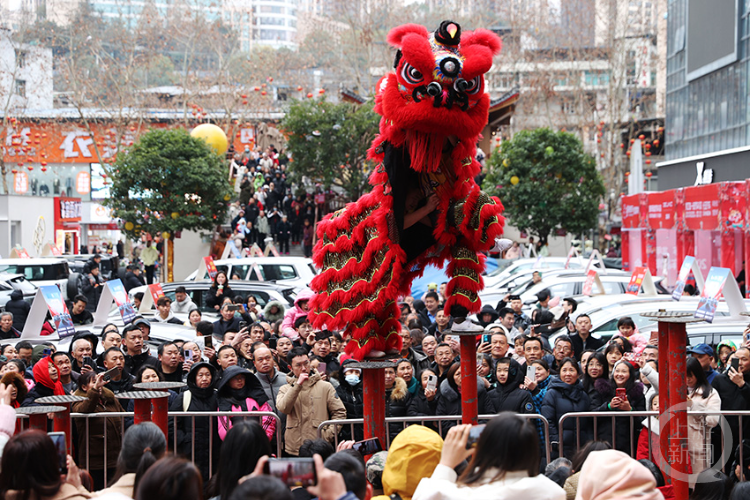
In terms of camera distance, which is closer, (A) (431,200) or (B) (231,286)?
(A) (431,200)

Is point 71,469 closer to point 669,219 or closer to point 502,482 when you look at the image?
point 502,482

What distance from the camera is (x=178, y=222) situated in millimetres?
22453

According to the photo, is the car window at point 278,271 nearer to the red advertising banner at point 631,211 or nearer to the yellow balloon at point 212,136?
the red advertising banner at point 631,211

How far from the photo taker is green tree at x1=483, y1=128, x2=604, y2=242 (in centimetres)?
2697

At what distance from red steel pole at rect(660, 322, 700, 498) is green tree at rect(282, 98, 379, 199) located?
71.3 feet

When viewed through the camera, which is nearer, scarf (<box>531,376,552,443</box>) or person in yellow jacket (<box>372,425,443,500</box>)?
person in yellow jacket (<box>372,425,443,500</box>)

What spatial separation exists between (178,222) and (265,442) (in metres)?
19.4

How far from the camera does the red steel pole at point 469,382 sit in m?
4.85

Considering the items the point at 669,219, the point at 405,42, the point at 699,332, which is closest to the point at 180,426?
the point at 405,42

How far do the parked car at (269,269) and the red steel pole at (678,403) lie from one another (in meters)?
11.0

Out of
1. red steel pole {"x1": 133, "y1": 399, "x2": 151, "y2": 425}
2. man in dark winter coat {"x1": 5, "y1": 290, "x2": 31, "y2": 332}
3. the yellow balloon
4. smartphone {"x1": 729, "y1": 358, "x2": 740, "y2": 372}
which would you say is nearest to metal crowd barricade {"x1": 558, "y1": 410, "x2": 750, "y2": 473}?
smartphone {"x1": 729, "y1": 358, "x2": 740, "y2": 372}

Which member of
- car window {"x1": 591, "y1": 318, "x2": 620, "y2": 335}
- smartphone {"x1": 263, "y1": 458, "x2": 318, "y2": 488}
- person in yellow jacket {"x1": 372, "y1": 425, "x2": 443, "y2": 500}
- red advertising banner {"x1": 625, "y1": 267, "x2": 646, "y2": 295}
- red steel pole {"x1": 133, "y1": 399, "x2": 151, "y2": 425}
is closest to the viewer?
smartphone {"x1": 263, "y1": 458, "x2": 318, "y2": 488}

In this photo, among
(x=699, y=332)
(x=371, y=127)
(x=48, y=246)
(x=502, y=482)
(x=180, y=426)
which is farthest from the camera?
(x=371, y=127)

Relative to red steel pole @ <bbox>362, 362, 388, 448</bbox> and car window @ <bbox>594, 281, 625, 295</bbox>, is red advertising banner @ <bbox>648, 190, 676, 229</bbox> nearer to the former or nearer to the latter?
car window @ <bbox>594, 281, 625, 295</bbox>
